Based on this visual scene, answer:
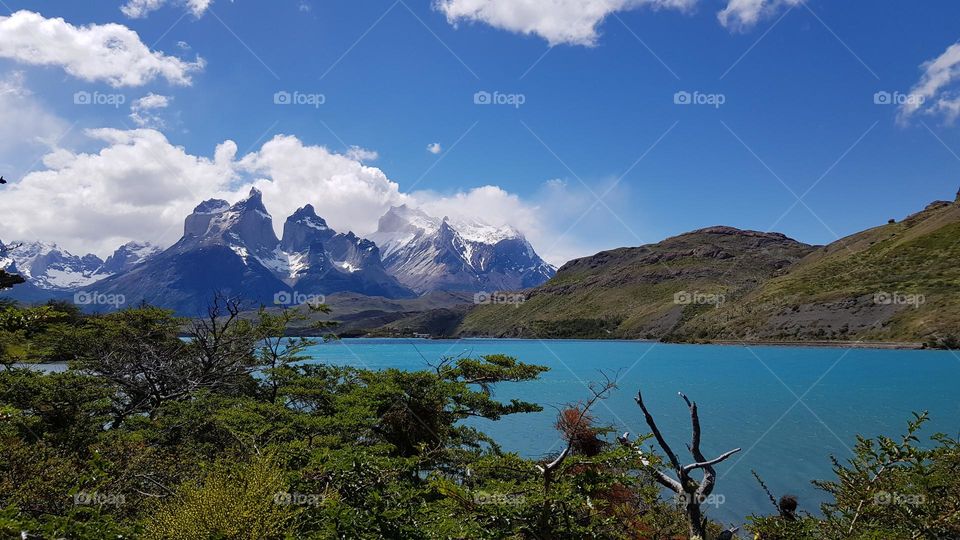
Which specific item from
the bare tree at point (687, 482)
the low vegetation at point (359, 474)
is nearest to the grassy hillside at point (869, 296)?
the low vegetation at point (359, 474)

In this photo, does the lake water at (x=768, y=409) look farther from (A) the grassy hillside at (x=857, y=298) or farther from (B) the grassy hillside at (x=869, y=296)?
(A) the grassy hillside at (x=857, y=298)

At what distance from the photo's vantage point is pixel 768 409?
4622 centimetres

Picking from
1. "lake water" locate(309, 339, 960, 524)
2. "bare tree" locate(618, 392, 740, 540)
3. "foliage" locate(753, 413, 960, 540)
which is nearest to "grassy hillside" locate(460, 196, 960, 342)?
"lake water" locate(309, 339, 960, 524)

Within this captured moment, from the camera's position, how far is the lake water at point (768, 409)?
26.9 m

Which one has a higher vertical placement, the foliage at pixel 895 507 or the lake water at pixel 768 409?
the foliage at pixel 895 507

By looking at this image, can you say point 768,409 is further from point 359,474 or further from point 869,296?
point 869,296

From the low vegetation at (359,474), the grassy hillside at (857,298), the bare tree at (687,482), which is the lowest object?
the low vegetation at (359,474)

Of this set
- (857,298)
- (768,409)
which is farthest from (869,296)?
(768,409)

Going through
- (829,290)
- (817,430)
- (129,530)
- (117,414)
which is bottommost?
(817,430)

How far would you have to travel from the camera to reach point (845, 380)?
6278 centimetres

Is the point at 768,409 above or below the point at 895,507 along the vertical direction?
below

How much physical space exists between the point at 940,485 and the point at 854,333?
132m

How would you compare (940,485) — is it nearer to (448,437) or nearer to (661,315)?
(448,437)

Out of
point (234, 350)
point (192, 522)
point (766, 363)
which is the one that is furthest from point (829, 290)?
point (192, 522)
